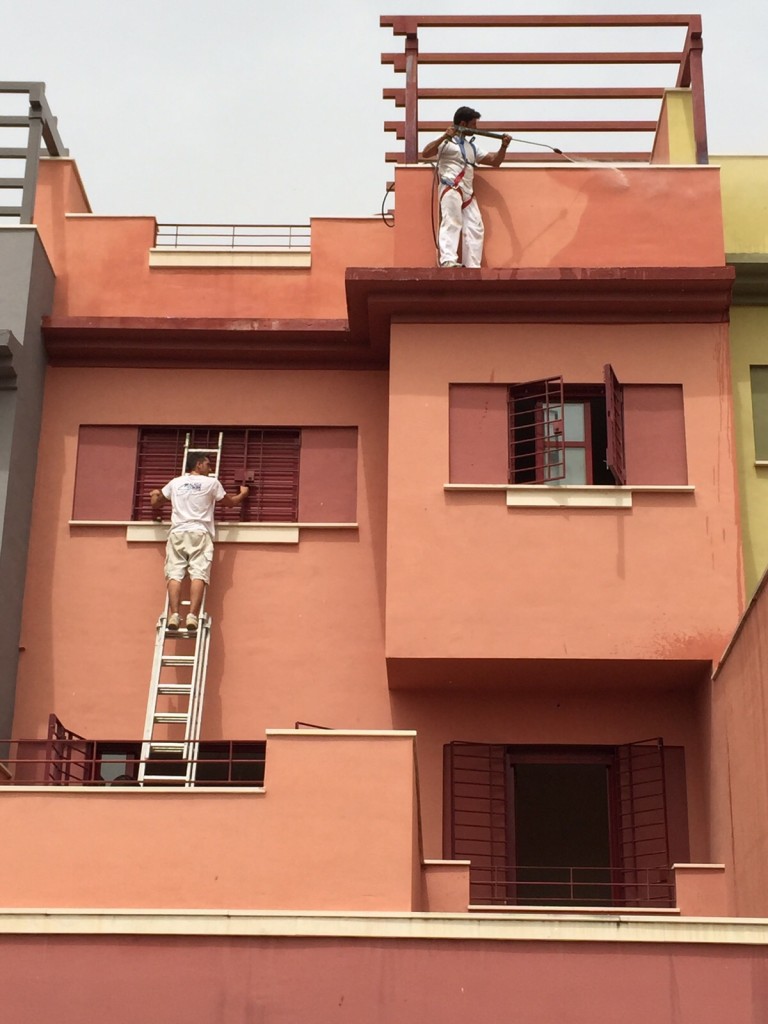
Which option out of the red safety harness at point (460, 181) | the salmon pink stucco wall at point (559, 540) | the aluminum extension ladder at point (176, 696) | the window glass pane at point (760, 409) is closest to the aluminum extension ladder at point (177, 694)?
the aluminum extension ladder at point (176, 696)

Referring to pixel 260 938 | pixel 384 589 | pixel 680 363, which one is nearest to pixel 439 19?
pixel 680 363

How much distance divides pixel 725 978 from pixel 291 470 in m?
8.07

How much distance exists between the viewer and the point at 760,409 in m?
18.0

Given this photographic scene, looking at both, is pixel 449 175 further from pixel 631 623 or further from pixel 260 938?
pixel 260 938

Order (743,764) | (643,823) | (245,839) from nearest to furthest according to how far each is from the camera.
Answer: (245,839), (743,764), (643,823)

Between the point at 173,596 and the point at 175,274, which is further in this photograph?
the point at 175,274

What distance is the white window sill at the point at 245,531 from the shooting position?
17938 millimetres

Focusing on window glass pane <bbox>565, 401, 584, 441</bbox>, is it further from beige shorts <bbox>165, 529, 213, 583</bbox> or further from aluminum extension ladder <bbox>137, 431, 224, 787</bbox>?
aluminum extension ladder <bbox>137, 431, 224, 787</bbox>

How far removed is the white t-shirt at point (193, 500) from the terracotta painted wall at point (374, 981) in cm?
587

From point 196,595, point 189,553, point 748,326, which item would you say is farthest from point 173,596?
point 748,326

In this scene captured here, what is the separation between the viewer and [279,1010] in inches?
485

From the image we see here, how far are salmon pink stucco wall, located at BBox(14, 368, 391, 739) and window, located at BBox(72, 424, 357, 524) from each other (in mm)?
129

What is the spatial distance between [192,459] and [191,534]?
4.22 ft

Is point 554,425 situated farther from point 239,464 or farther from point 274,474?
point 239,464
